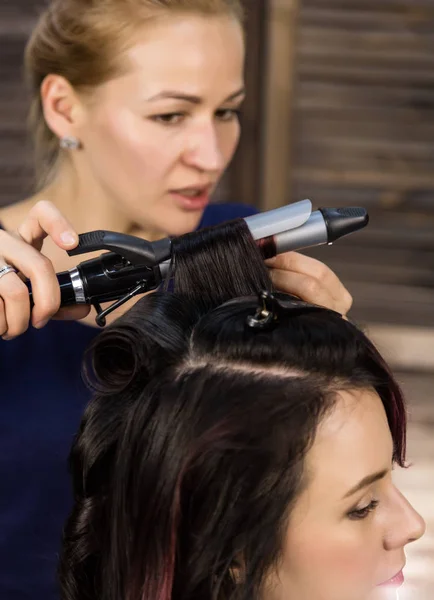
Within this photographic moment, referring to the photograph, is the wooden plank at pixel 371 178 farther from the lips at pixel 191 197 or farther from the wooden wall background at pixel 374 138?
the lips at pixel 191 197

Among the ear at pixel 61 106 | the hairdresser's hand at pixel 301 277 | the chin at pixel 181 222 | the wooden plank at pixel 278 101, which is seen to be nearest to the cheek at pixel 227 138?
the chin at pixel 181 222

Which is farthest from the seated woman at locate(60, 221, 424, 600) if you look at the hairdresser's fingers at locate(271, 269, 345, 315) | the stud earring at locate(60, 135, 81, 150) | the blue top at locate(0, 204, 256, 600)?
the stud earring at locate(60, 135, 81, 150)

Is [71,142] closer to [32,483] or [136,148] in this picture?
[136,148]

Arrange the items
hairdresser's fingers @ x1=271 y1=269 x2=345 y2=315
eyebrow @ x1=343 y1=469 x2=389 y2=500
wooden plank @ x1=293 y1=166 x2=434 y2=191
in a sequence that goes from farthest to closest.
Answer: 1. wooden plank @ x1=293 y1=166 x2=434 y2=191
2. hairdresser's fingers @ x1=271 y1=269 x2=345 y2=315
3. eyebrow @ x1=343 y1=469 x2=389 y2=500

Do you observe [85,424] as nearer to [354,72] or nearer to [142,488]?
[142,488]

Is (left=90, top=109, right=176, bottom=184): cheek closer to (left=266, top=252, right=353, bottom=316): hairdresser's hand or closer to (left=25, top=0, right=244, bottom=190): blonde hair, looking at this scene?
(left=25, top=0, right=244, bottom=190): blonde hair

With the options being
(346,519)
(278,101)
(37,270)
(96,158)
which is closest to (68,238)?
(37,270)

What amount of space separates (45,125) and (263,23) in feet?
3.75

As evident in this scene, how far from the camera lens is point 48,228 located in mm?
910

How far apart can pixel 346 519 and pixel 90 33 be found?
2.71 feet

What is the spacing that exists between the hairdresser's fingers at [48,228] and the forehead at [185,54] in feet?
1.21

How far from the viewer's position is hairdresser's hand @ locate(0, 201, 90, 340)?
84cm

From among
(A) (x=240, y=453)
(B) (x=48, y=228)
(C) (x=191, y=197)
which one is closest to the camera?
(A) (x=240, y=453)

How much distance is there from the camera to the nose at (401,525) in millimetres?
843
